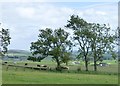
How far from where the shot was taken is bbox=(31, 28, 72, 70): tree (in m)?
101

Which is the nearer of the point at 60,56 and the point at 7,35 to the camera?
the point at 60,56

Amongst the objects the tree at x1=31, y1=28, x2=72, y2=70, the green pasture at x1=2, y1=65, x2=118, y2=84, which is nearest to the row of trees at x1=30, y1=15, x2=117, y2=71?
the tree at x1=31, y1=28, x2=72, y2=70

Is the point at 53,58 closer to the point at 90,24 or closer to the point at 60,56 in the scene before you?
the point at 60,56

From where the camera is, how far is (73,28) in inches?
4102

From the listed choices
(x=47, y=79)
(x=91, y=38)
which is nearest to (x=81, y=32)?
(x=91, y=38)

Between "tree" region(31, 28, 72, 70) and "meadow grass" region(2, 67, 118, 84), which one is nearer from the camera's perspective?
"meadow grass" region(2, 67, 118, 84)

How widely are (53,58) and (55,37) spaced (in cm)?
586

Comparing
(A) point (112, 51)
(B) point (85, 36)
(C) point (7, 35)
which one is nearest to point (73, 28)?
(B) point (85, 36)

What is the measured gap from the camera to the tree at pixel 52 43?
101 meters

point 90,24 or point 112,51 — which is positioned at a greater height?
point 90,24

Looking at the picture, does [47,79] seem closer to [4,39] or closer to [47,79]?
[47,79]

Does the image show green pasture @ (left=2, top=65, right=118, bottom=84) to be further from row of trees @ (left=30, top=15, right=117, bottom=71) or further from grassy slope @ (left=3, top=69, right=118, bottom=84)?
row of trees @ (left=30, top=15, right=117, bottom=71)

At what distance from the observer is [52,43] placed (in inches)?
4038

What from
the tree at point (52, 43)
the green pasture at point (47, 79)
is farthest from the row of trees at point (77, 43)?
the green pasture at point (47, 79)
